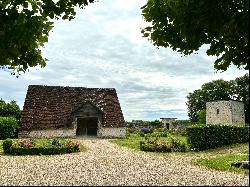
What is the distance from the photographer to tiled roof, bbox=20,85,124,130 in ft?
137

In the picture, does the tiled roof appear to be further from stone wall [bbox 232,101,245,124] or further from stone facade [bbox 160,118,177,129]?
stone facade [bbox 160,118,177,129]

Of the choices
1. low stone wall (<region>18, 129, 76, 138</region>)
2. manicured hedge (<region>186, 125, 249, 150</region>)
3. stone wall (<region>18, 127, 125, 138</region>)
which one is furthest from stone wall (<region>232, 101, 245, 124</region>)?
manicured hedge (<region>186, 125, 249, 150</region>)

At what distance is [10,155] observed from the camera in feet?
74.4

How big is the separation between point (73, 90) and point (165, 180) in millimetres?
36784

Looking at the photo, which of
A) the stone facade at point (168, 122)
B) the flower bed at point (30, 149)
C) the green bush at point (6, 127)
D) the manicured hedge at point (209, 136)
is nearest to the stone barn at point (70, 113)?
the green bush at point (6, 127)

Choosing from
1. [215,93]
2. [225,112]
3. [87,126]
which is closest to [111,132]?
[87,126]

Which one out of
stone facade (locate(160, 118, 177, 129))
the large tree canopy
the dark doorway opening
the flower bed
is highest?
the large tree canopy

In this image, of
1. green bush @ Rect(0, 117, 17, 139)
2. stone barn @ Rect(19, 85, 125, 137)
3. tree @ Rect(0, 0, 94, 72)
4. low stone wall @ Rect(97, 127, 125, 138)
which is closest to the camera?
tree @ Rect(0, 0, 94, 72)

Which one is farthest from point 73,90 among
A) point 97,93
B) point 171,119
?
point 171,119

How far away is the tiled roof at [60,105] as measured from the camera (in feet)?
137

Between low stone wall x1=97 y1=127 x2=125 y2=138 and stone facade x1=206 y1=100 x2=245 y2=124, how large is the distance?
829 inches

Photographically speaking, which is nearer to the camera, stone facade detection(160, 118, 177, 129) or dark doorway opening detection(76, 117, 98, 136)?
dark doorway opening detection(76, 117, 98, 136)

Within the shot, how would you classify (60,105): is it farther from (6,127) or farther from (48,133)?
(6,127)

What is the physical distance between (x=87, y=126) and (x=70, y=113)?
11.0ft
